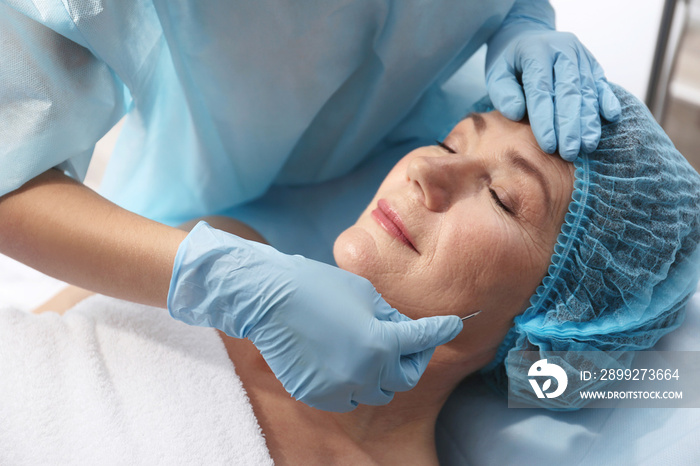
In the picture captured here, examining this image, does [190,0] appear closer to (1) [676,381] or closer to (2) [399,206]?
(2) [399,206]

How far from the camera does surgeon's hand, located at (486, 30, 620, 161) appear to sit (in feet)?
4.07

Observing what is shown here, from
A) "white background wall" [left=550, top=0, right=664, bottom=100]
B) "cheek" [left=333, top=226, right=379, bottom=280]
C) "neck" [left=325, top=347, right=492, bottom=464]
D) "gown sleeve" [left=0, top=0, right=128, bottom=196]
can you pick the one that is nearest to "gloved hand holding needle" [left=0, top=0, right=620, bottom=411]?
"gown sleeve" [left=0, top=0, right=128, bottom=196]

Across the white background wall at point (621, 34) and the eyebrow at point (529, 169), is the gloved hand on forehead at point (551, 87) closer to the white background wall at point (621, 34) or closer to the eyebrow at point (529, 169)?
the eyebrow at point (529, 169)

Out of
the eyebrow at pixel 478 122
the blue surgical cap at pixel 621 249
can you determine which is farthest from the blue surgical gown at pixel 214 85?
the blue surgical cap at pixel 621 249

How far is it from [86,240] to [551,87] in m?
1.01

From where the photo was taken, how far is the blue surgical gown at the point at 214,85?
1111 mm

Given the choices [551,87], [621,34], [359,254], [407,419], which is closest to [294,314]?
[359,254]

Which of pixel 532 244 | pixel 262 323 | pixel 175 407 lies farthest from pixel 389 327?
pixel 175 407

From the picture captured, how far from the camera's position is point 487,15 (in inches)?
60.0

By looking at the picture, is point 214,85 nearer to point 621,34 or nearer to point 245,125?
point 245,125

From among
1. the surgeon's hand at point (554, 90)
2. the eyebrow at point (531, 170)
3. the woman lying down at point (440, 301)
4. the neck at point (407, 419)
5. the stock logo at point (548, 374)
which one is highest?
the surgeon's hand at point (554, 90)

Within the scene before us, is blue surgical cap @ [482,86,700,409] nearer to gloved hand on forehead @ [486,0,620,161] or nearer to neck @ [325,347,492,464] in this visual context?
gloved hand on forehead @ [486,0,620,161]

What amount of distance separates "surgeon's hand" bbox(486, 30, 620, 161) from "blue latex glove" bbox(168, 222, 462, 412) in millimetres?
518

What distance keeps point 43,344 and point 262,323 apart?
0.54 meters
